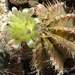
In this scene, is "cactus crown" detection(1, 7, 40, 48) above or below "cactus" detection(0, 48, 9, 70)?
above

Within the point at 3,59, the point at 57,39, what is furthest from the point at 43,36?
the point at 3,59

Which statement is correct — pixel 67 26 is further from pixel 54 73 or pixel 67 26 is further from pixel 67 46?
pixel 54 73

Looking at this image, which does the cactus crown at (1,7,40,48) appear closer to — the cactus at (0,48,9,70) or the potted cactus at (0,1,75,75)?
the potted cactus at (0,1,75,75)

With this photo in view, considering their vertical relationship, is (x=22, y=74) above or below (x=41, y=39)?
below

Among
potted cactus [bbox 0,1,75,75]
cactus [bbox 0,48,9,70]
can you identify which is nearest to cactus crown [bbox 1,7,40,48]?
potted cactus [bbox 0,1,75,75]

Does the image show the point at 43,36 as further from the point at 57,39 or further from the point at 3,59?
the point at 3,59

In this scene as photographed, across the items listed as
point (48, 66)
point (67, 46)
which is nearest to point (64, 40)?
point (67, 46)

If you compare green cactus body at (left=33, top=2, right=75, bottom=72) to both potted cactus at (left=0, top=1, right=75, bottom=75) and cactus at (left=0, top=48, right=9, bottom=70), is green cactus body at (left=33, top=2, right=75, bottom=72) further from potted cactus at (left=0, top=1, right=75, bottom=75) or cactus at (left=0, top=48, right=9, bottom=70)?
cactus at (left=0, top=48, right=9, bottom=70)

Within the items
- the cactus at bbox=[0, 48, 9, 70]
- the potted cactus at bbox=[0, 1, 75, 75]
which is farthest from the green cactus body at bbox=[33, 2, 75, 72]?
the cactus at bbox=[0, 48, 9, 70]

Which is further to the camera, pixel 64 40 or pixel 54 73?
pixel 54 73
